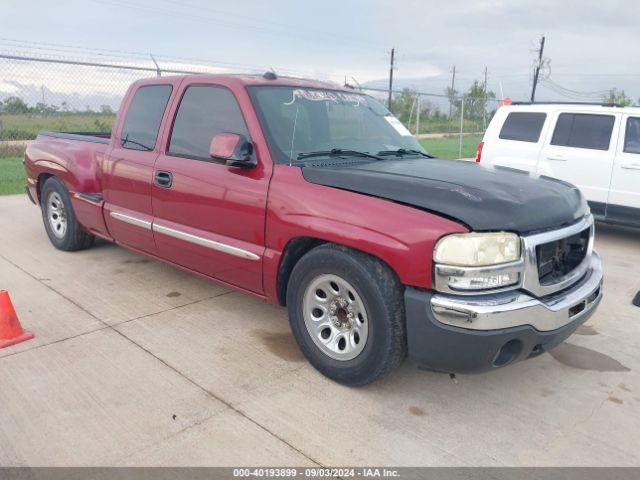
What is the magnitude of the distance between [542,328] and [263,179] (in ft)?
6.18

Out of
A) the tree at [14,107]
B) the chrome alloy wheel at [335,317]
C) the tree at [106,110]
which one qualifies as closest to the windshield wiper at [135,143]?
the chrome alloy wheel at [335,317]

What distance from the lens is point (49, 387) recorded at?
3109 millimetres

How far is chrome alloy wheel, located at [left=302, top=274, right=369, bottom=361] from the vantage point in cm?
304

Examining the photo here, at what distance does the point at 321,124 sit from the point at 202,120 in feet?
3.04

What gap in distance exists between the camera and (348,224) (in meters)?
2.94

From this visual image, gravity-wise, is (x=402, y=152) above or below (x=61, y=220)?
above

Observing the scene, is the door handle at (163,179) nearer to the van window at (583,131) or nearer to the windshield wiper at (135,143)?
the windshield wiper at (135,143)

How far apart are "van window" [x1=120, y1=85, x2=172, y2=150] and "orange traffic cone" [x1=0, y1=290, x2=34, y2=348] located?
1589 millimetres

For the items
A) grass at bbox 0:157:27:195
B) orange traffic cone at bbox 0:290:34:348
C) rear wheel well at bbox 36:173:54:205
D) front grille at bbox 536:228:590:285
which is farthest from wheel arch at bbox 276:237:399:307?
grass at bbox 0:157:27:195

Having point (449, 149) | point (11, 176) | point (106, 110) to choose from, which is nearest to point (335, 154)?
point (11, 176)

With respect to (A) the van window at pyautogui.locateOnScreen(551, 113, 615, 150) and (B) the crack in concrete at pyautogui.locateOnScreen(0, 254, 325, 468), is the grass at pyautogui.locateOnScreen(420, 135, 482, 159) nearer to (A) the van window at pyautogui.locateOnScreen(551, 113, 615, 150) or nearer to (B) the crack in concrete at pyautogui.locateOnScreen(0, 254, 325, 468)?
(A) the van window at pyautogui.locateOnScreen(551, 113, 615, 150)

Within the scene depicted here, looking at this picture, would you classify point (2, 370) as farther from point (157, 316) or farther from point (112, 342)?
point (157, 316)

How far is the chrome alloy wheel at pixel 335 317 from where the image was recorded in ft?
9.99

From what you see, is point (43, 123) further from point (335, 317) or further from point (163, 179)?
point (335, 317)
